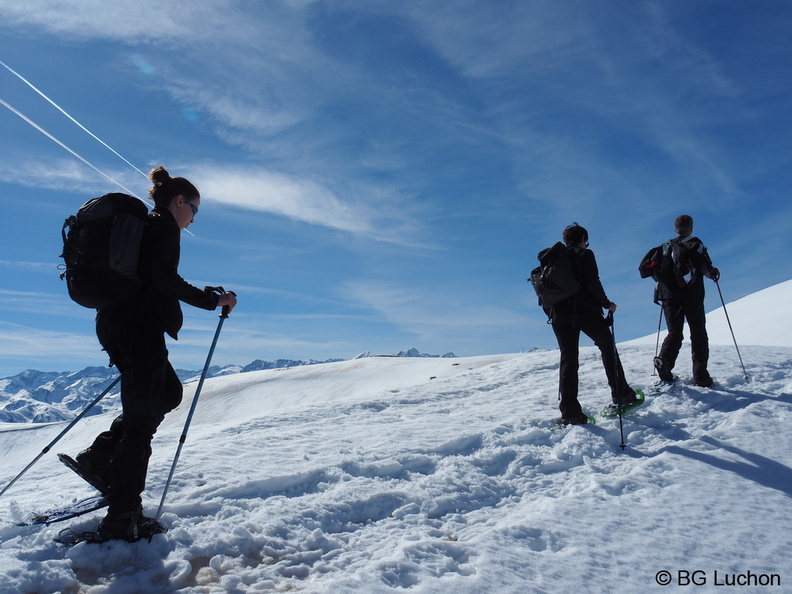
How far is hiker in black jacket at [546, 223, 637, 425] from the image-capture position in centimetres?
609

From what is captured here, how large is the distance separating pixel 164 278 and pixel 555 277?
14.2ft

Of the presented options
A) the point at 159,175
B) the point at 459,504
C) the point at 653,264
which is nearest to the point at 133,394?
the point at 159,175

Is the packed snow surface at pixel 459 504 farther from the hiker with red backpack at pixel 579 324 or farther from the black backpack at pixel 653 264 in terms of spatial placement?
the black backpack at pixel 653 264

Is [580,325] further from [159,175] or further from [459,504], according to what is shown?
[159,175]

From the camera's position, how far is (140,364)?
335 cm

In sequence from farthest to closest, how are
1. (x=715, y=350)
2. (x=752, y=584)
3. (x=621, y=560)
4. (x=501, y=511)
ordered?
(x=715, y=350) → (x=501, y=511) → (x=621, y=560) → (x=752, y=584)

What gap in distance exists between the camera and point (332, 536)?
3637 mm

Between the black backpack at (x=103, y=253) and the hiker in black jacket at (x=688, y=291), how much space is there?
656 cm

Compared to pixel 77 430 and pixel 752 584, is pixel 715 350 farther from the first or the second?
pixel 77 430

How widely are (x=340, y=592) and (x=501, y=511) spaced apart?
1736mm

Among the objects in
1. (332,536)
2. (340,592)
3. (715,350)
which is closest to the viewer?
(340,592)

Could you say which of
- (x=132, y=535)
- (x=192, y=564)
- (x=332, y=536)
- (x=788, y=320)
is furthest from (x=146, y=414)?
(x=788, y=320)

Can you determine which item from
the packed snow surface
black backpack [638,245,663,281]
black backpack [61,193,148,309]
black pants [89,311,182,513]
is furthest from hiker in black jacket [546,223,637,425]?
black backpack [61,193,148,309]

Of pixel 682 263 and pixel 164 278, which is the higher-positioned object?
pixel 682 263
